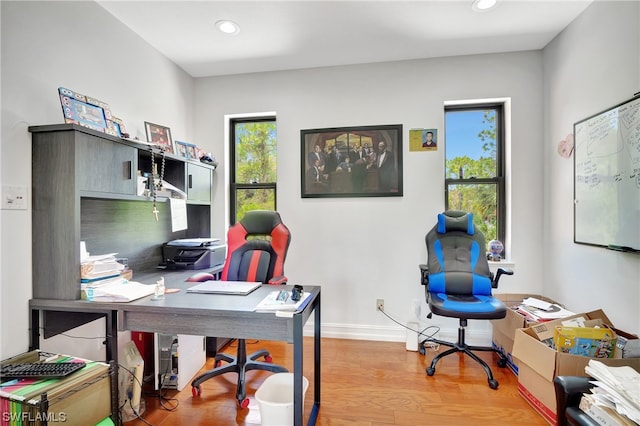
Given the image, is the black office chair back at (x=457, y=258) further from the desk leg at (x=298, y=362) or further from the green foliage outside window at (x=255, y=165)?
the green foliage outside window at (x=255, y=165)

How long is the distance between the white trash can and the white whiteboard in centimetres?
215

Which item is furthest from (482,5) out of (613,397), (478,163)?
(613,397)

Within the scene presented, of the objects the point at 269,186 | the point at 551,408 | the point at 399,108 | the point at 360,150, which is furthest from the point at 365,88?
the point at 551,408

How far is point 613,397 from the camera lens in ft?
3.85

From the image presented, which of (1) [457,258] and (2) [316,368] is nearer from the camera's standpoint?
(2) [316,368]

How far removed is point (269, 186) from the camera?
319 centimetres

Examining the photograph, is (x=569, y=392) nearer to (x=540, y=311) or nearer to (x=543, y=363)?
(x=543, y=363)

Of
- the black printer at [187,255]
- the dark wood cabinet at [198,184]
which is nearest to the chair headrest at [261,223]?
the black printer at [187,255]

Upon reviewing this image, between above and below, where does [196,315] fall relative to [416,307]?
above

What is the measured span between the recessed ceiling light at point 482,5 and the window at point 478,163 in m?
0.91

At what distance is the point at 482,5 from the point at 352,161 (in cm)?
152

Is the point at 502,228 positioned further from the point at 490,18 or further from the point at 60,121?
the point at 60,121

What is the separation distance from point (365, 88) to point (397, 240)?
1536mm

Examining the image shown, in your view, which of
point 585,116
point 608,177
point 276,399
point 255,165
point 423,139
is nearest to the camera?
point 276,399
